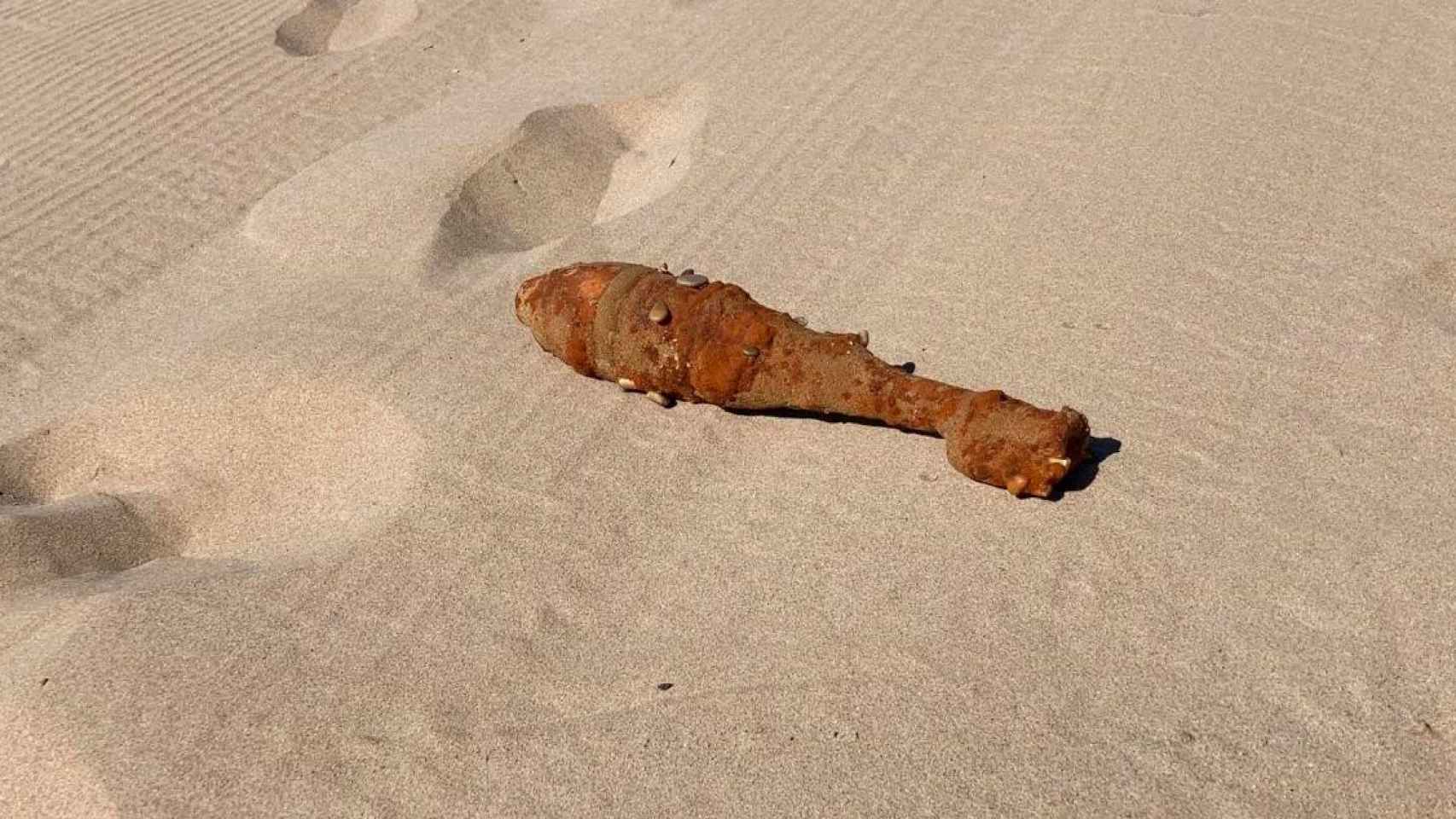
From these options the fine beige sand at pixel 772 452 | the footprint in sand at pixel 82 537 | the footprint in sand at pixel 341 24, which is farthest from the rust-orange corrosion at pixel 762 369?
the footprint in sand at pixel 341 24

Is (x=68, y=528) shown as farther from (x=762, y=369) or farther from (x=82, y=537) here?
(x=762, y=369)

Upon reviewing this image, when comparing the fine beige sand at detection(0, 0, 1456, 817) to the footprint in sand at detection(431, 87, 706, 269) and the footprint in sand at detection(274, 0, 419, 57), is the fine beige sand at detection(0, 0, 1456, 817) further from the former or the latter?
the footprint in sand at detection(274, 0, 419, 57)

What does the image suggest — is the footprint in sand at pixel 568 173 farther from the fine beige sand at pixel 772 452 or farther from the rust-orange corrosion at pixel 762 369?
the rust-orange corrosion at pixel 762 369

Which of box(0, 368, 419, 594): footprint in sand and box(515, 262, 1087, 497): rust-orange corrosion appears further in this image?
box(0, 368, 419, 594): footprint in sand

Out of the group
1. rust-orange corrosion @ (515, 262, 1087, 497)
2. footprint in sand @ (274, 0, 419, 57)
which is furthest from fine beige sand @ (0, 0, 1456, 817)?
footprint in sand @ (274, 0, 419, 57)

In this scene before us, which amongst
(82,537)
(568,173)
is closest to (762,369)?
(82,537)

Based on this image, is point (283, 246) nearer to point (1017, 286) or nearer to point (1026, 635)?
point (1017, 286)
